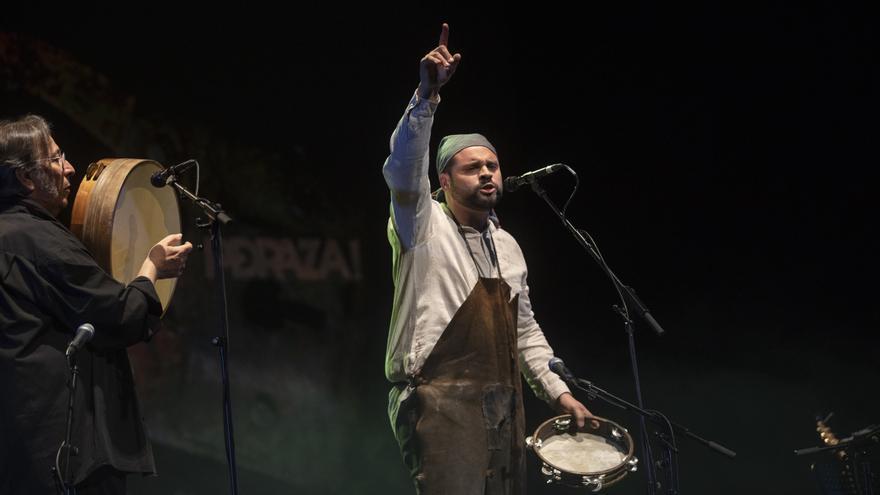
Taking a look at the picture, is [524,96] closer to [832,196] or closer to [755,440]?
[832,196]

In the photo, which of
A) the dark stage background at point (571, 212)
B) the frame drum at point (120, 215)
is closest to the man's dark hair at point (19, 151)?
the frame drum at point (120, 215)

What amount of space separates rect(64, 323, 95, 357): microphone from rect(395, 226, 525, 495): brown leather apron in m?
1.20

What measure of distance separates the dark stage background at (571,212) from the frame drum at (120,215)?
149cm

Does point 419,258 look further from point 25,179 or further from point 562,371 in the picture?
point 25,179

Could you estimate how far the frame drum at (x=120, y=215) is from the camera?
307 cm

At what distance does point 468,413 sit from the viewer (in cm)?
334

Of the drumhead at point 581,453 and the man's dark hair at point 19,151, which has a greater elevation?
the man's dark hair at point 19,151

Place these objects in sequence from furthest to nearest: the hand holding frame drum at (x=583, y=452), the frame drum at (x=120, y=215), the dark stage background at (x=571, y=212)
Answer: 1. the dark stage background at (x=571, y=212)
2. the hand holding frame drum at (x=583, y=452)
3. the frame drum at (x=120, y=215)

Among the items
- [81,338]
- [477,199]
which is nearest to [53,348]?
[81,338]

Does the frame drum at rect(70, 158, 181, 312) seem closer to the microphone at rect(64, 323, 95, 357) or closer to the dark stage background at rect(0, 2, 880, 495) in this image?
the microphone at rect(64, 323, 95, 357)

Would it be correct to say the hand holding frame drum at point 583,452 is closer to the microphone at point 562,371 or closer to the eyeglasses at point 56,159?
the microphone at point 562,371

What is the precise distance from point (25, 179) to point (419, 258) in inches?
56.4

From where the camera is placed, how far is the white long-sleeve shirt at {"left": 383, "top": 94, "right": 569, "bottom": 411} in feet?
10.6

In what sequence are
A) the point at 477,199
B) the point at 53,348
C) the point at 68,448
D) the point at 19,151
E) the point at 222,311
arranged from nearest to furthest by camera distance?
1. the point at 68,448
2. the point at 53,348
3. the point at 19,151
4. the point at 222,311
5. the point at 477,199
